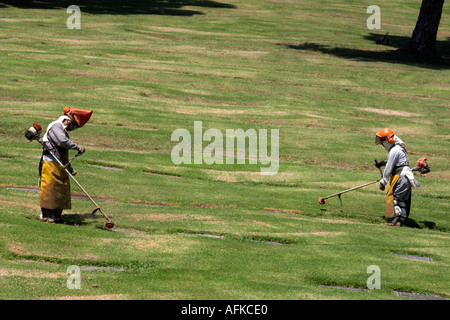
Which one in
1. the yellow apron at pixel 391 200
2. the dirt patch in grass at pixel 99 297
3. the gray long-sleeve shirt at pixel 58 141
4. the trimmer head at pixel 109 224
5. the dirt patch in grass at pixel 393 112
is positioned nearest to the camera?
the dirt patch in grass at pixel 99 297

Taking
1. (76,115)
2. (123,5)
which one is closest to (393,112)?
(76,115)

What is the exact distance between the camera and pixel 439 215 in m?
23.4

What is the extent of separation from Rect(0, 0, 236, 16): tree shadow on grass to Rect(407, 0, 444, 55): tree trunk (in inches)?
923

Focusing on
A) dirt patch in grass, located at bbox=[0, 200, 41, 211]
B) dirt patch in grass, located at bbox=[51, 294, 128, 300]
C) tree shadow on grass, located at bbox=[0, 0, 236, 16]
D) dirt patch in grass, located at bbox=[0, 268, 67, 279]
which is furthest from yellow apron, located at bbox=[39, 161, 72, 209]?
tree shadow on grass, located at bbox=[0, 0, 236, 16]

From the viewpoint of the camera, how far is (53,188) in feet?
59.0

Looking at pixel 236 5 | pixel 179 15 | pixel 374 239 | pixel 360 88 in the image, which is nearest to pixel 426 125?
pixel 360 88

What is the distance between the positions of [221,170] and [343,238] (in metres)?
8.76

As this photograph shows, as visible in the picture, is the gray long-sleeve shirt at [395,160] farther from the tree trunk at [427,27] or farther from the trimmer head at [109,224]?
the tree trunk at [427,27]

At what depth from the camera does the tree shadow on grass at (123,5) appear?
62.6 meters

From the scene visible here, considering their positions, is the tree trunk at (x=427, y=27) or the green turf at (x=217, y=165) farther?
the tree trunk at (x=427, y=27)

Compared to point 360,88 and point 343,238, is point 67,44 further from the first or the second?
point 343,238

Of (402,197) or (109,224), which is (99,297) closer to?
(109,224)

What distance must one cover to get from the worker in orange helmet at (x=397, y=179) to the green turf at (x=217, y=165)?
738 mm

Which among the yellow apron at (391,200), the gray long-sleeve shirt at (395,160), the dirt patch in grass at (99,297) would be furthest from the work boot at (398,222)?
the dirt patch in grass at (99,297)
